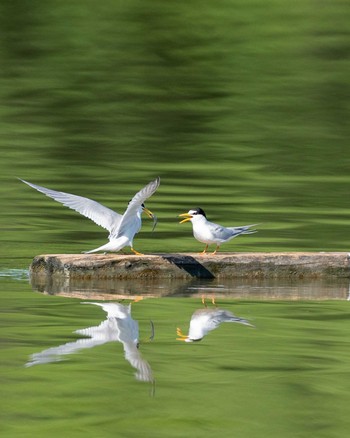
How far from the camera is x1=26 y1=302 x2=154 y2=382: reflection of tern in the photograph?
1120 centimetres

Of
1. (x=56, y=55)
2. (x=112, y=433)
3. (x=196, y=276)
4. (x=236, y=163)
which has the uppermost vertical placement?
(x=56, y=55)

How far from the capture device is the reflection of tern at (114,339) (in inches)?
441

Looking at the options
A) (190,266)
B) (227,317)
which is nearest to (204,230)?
(190,266)

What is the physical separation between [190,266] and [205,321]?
2061 millimetres

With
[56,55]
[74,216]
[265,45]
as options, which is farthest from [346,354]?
[265,45]

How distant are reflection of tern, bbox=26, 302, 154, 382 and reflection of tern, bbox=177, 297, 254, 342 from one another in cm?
41

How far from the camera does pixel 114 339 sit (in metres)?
12.2

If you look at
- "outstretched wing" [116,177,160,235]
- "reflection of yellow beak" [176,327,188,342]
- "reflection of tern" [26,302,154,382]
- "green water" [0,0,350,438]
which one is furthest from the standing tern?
"reflection of yellow beak" [176,327,188,342]

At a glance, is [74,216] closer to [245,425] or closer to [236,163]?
[236,163]

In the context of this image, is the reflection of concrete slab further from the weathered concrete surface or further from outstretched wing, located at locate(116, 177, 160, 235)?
outstretched wing, located at locate(116, 177, 160, 235)

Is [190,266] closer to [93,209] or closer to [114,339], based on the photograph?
[93,209]

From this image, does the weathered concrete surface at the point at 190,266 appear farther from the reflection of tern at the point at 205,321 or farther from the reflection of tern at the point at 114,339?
the reflection of tern at the point at 205,321

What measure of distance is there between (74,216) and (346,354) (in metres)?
8.81

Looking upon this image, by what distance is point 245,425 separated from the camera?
9.66m
